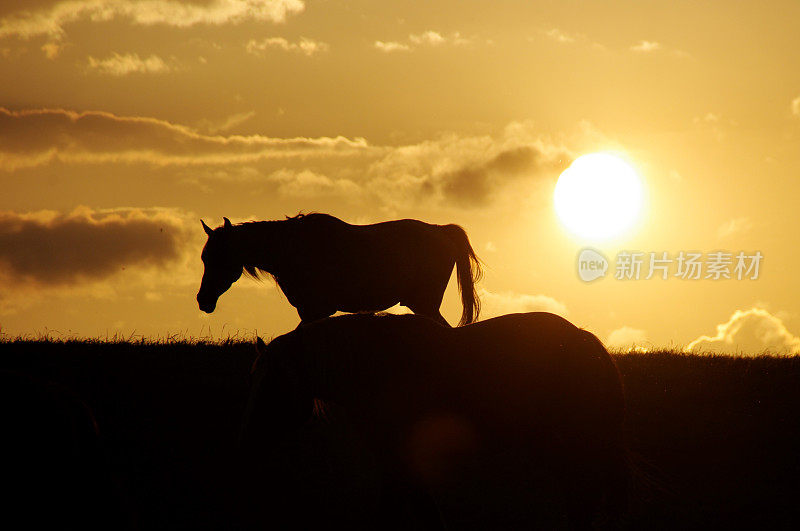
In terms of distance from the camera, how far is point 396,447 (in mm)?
5203

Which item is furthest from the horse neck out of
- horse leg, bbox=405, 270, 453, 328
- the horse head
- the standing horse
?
horse leg, bbox=405, 270, 453, 328

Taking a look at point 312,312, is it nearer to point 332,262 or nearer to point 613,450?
point 332,262

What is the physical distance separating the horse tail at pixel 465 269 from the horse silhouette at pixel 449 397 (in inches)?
275

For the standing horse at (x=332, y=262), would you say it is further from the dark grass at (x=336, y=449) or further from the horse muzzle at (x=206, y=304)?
the dark grass at (x=336, y=449)

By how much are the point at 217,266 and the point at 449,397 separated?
23.2 ft

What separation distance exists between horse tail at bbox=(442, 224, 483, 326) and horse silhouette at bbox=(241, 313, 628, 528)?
6986mm

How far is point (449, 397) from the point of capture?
5258 mm

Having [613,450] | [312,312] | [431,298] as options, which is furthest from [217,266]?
[613,450]

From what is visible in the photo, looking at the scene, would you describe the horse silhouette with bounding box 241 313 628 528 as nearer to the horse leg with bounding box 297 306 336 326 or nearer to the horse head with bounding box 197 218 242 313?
the horse leg with bounding box 297 306 336 326

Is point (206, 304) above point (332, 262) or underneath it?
underneath

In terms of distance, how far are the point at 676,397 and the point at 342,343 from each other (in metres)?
5.90

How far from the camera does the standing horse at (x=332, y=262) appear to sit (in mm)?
11242

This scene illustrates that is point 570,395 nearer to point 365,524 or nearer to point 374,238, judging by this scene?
point 365,524

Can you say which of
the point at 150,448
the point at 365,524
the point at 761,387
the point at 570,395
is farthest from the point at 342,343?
the point at 761,387
